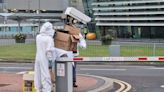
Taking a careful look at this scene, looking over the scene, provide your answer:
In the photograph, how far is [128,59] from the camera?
10.1 meters

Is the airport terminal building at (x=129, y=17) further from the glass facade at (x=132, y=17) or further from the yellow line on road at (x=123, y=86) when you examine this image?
the yellow line on road at (x=123, y=86)

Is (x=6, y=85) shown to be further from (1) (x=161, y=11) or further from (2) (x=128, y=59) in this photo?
(1) (x=161, y=11)

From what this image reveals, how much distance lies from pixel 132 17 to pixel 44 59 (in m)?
60.9

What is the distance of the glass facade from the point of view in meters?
67.1

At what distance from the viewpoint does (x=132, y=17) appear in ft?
231

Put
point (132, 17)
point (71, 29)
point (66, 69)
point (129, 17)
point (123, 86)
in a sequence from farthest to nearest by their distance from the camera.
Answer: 1. point (129, 17)
2. point (132, 17)
3. point (123, 86)
4. point (71, 29)
5. point (66, 69)

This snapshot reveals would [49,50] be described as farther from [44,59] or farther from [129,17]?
[129,17]

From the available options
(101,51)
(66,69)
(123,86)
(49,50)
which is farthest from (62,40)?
(101,51)

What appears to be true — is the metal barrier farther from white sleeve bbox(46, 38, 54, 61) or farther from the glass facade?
the glass facade

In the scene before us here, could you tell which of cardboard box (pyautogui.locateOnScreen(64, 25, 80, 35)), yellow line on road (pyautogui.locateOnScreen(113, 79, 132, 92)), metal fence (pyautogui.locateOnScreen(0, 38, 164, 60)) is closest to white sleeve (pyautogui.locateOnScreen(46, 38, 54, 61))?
cardboard box (pyautogui.locateOnScreen(64, 25, 80, 35))

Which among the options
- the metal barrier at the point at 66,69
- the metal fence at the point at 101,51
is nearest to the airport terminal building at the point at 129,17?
the metal fence at the point at 101,51

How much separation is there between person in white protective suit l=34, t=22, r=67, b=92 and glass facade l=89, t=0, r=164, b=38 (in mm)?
56429

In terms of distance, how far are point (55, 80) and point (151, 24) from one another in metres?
57.5

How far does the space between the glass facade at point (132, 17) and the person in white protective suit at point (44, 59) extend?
185 feet
